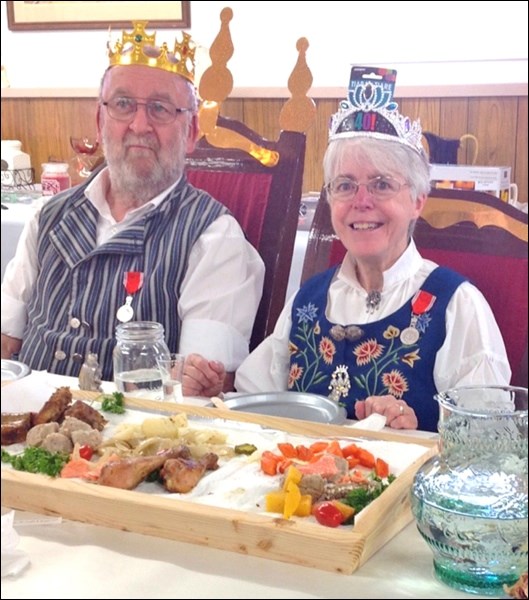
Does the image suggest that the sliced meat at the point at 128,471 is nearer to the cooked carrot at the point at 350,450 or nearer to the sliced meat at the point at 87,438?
the sliced meat at the point at 87,438

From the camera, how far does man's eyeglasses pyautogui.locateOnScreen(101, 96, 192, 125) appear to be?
4.88 feet

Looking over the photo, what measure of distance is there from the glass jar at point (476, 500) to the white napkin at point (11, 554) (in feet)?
1.31

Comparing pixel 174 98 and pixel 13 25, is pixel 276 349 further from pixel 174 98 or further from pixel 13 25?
pixel 13 25

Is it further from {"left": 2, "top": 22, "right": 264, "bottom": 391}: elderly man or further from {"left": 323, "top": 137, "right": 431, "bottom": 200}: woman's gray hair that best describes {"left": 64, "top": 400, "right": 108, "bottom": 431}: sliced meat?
{"left": 323, "top": 137, "right": 431, "bottom": 200}: woman's gray hair

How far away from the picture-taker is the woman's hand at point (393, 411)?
1.41 metres

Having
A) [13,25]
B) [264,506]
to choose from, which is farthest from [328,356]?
[13,25]

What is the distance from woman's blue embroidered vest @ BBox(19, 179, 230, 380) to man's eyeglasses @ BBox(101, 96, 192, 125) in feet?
0.35

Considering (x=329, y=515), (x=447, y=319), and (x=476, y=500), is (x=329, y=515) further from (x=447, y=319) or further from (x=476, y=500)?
(x=447, y=319)

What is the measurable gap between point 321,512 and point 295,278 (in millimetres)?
551

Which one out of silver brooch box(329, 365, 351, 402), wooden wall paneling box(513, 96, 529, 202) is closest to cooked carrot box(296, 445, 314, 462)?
silver brooch box(329, 365, 351, 402)

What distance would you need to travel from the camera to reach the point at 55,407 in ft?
4.31

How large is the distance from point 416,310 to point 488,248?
132 mm

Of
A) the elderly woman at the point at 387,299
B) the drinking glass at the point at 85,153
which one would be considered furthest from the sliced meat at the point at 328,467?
the drinking glass at the point at 85,153

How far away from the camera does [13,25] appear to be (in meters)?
1.54
